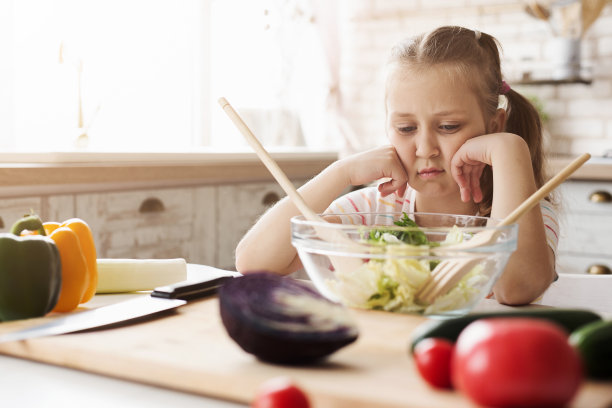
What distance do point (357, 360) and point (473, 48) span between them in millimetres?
1051

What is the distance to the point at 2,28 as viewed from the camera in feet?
8.59

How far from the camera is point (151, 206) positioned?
2518 millimetres

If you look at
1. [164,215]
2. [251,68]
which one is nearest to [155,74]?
[251,68]

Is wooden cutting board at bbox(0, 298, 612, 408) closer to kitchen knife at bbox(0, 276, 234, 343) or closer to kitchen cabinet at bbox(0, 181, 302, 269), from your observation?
kitchen knife at bbox(0, 276, 234, 343)

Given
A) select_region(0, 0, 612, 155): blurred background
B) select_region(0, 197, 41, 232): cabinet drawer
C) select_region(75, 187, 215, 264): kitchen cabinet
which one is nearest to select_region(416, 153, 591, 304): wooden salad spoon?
select_region(0, 197, 41, 232): cabinet drawer

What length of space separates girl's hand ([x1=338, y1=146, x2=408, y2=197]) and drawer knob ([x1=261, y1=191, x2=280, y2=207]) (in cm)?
167

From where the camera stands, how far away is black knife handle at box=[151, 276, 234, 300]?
35.0 inches

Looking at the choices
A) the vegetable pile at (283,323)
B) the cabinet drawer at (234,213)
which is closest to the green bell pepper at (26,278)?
the vegetable pile at (283,323)

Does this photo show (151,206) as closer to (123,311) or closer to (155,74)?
(155,74)

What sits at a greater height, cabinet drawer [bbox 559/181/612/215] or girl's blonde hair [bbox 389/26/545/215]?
→ girl's blonde hair [bbox 389/26/545/215]

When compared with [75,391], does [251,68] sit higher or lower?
higher

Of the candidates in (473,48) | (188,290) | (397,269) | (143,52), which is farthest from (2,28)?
(397,269)

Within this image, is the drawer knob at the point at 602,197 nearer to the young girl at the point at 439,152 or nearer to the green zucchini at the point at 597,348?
the young girl at the point at 439,152

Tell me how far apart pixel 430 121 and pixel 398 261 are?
25.2 inches
